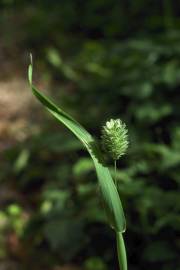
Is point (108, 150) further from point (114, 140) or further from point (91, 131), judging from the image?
point (91, 131)

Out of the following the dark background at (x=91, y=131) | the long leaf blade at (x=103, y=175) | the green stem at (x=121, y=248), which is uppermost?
the dark background at (x=91, y=131)

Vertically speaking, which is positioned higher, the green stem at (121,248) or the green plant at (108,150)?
the green plant at (108,150)

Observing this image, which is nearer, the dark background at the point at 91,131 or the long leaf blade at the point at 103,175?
the long leaf blade at the point at 103,175

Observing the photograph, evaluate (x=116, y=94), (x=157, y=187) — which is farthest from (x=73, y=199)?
(x=116, y=94)

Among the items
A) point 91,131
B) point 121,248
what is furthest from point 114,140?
point 91,131

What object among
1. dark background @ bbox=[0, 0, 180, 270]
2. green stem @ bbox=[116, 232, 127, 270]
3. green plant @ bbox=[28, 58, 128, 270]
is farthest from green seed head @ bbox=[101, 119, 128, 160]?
dark background @ bbox=[0, 0, 180, 270]

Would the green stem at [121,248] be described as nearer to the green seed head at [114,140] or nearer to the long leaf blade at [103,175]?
the long leaf blade at [103,175]

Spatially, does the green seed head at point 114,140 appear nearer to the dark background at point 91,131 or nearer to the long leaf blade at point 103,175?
the long leaf blade at point 103,175

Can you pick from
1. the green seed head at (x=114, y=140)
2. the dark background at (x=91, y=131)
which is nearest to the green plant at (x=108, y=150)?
the green seed head at (x=114, y=140)
